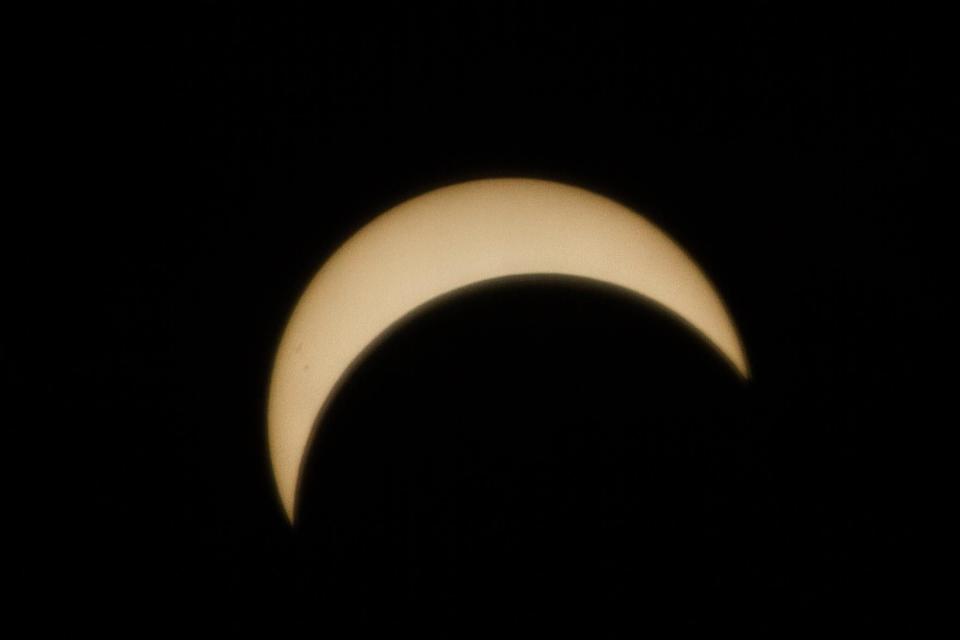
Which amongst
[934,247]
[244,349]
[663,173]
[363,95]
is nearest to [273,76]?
[363,95]

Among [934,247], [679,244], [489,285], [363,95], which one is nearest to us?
[489,285]

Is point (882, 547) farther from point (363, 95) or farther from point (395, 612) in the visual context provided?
point (363, 95)

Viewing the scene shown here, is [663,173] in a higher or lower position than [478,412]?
higher

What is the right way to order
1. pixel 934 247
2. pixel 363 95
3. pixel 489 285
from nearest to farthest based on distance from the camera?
pixel 489 285
pixel 363 95
pixel 934 247

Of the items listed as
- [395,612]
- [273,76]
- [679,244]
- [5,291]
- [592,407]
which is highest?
[273,76]

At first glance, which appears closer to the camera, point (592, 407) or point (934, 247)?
point (592, 407)

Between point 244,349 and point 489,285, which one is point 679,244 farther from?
point 244,349

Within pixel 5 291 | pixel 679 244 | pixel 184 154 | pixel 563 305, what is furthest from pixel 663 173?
pixel 5 291
